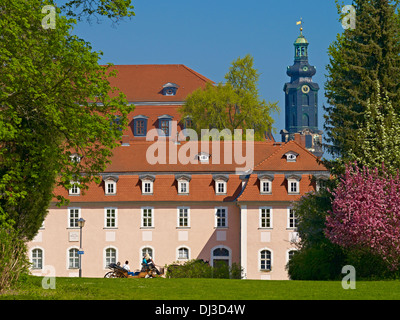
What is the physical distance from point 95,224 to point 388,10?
30.4 meters

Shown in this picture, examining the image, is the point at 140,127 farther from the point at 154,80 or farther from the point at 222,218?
the point at 222,218

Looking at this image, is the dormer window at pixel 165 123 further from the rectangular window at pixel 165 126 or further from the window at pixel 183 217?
the window at pixel 183 217

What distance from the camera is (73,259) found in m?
62.6

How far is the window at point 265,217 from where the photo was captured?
6147cm

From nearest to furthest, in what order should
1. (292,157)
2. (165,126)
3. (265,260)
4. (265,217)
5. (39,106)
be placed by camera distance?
(39,106)
(265,260)
(265,217)
(292,157)
(165,126)

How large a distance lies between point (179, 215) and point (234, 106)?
1191 cm

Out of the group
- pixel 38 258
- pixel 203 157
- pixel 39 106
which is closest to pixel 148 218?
pixel 203 157

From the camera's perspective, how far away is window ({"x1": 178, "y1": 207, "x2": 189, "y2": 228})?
2464 inches

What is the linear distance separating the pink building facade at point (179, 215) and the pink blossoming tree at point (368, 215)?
1068 inches

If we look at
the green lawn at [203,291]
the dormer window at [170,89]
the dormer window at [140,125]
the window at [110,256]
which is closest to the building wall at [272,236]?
the window at [110,256]

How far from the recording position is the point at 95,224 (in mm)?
62594

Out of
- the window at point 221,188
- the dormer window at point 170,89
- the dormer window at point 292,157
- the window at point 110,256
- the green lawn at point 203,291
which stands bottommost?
the window at point 110,256

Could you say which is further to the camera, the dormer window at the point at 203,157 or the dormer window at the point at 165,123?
the dormer window at the point at 165,123
